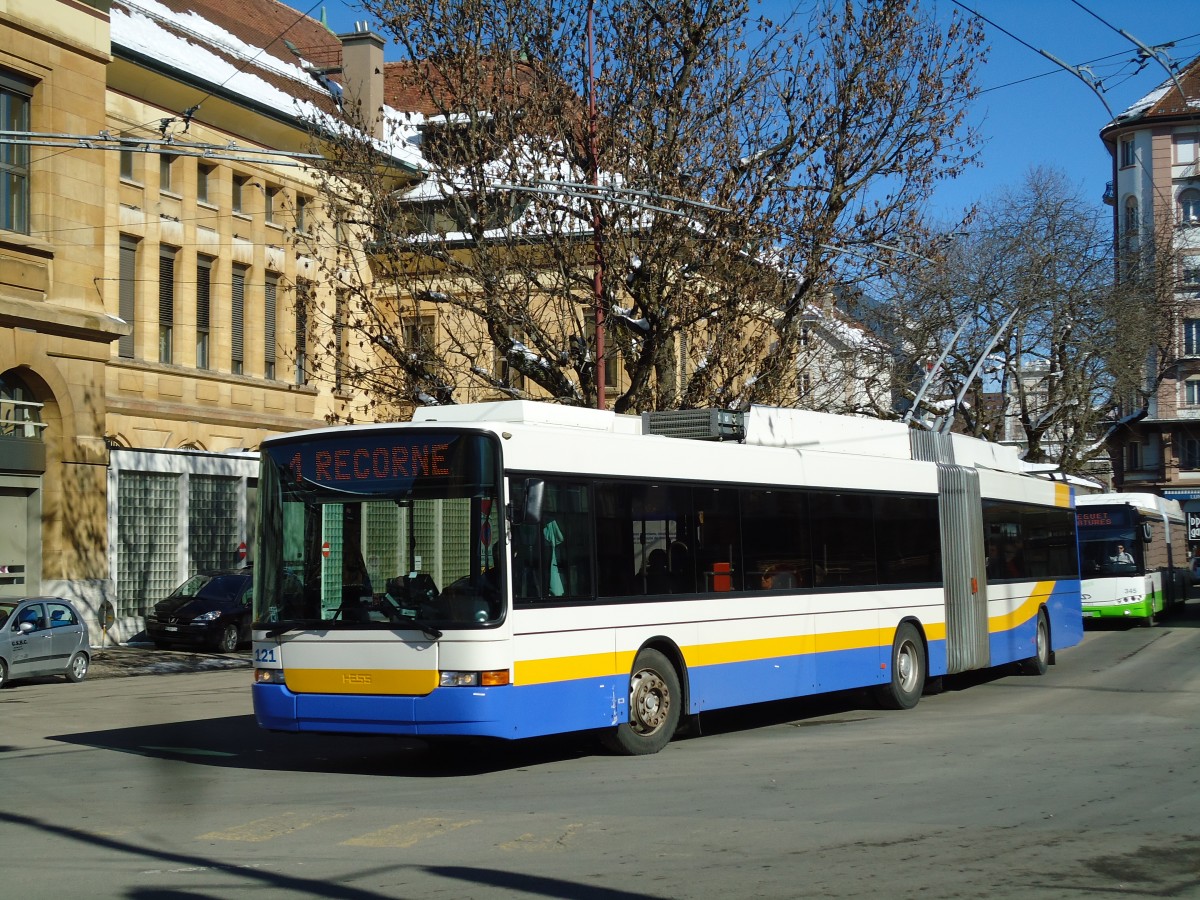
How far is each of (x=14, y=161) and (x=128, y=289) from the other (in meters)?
8.59

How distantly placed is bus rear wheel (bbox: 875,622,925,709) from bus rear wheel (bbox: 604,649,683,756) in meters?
4.43

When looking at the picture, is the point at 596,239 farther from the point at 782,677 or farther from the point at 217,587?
the point at 217,587

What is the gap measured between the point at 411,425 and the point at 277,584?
167cm

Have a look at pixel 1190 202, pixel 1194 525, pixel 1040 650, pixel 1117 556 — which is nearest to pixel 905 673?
pixel 1040 650

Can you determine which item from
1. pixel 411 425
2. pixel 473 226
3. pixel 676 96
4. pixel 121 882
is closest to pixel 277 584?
pixel 411 425

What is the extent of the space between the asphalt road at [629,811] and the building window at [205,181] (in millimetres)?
26153

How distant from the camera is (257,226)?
41969mm

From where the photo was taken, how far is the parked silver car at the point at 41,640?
21.9 m

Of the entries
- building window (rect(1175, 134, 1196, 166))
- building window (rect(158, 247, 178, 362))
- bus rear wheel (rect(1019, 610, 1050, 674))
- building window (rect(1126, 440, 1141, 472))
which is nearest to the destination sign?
bus rear wheel (rect(1019, 610, 1050, 674))

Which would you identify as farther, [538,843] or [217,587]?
[217,587]

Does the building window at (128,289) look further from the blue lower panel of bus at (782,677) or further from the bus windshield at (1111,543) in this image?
the blue lower panel of bus at (782,677)

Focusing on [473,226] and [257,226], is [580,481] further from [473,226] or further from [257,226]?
[257,226]

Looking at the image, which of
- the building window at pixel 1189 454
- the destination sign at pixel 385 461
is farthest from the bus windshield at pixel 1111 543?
the building window at pixel 1189 454

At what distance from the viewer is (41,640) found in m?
22.6
